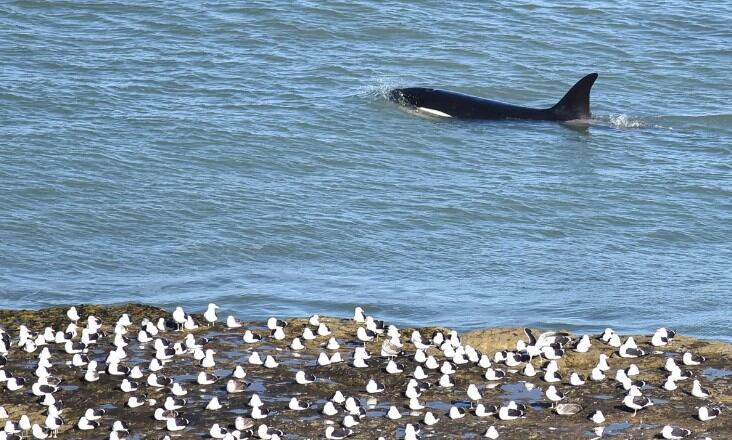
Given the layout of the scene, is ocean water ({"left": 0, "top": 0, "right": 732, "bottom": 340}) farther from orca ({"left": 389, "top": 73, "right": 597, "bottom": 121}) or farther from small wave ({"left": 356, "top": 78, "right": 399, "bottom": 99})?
orca ({"left": 389, "top": 73, "right": 597, "bottom": 121})

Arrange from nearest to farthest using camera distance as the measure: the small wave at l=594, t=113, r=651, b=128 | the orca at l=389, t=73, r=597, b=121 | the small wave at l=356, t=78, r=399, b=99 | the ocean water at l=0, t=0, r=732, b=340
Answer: the ocean water at l=0, t=0, r=732, b=340, the orca at l=389, t=73, r=597, b=121, the small wave at l=594, t=113, r=651, b=128, the small wave at l=356, t=78, r=399, b=99

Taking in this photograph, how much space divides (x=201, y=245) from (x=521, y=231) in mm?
7540

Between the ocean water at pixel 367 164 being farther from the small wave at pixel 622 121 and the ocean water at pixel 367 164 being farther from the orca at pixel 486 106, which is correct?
the orca at pixel 486 106

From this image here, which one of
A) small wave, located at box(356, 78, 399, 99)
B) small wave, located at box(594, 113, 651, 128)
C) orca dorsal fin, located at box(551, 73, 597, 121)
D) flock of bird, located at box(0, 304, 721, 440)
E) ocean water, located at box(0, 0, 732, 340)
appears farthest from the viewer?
small wave, located at box(356, 78, 399, 99)

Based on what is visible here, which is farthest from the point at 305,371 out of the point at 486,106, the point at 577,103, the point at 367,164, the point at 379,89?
the point at 379,89

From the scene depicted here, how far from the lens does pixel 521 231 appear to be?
34.2 metres

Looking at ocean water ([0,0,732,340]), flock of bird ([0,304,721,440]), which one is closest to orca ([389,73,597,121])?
ocean water ([0,0,732,340])

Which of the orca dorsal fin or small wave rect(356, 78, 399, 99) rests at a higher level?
the orca dorsal fin

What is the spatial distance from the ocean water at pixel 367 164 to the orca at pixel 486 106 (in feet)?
1.63

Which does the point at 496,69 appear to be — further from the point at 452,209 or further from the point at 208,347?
the point at 208,347

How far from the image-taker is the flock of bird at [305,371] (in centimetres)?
2078

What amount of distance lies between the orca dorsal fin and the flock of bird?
56.3 ft

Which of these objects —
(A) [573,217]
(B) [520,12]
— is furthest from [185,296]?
(B) [520,12]

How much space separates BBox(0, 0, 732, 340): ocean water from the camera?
2983 cm
